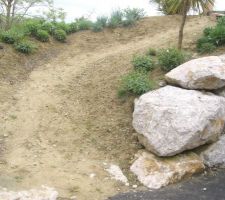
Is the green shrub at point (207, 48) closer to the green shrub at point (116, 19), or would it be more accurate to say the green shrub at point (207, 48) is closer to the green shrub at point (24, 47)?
the green shrub at point (24, 47)

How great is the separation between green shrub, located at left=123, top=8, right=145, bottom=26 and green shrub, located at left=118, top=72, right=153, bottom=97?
5777 mm

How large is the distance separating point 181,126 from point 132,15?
8.35 metres

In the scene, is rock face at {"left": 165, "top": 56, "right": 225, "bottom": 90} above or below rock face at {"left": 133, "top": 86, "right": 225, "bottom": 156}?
above

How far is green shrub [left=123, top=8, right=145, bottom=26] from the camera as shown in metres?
15.0

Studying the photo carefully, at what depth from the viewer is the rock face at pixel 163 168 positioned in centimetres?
725

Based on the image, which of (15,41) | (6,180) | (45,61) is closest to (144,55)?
(45,61)

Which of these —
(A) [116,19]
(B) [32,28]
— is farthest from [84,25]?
(B) [32,28]

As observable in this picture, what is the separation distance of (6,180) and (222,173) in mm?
3585

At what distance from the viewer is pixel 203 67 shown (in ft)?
27.5

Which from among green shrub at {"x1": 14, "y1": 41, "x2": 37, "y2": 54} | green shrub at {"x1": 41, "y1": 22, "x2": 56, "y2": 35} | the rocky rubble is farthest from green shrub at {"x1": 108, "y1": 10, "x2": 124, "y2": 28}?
the rocky rubble

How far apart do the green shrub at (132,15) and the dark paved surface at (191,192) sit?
842 cm

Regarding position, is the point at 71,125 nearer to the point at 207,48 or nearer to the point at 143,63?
the point at 143,63

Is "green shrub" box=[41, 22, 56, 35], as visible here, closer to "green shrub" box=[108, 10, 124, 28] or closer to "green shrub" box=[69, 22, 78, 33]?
"green shrub" box=[69, 22, 78, 33]

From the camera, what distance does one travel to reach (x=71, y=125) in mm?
8781
